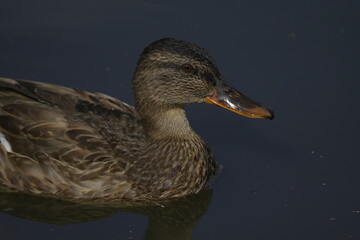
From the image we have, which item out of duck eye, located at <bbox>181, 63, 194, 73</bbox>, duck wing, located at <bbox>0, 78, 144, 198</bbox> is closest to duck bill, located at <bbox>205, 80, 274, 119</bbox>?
duck eye, located at <bbox>181, 63, 194, 73</bbox>

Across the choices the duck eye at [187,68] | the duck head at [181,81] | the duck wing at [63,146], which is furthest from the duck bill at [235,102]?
the duck wing at [63,146]

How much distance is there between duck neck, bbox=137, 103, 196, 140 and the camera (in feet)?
22.3

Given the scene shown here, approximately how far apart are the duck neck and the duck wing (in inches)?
5.8

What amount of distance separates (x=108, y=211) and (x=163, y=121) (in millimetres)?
996

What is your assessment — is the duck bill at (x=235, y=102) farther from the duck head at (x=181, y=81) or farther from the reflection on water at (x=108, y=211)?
the reflection on water at (x=108, y=211)

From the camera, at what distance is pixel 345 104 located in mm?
7898

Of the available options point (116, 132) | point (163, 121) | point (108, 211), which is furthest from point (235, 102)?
point (108, 211)

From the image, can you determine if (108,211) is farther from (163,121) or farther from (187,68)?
(187,68)

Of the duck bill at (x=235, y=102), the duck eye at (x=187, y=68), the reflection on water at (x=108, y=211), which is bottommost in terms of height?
the reflection on water at (x=108, y=211)

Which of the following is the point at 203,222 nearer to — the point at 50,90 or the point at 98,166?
the point at 98,166

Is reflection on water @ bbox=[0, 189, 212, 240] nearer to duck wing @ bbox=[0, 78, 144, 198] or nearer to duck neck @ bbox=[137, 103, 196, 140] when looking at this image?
duck wing @ bbox=[0, 78, 144, 198]

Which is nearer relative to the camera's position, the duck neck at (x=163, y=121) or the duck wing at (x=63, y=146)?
the duck wing at (x=63, y=146)

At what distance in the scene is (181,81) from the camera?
6.62 meters

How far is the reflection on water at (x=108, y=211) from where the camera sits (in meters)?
6.42
